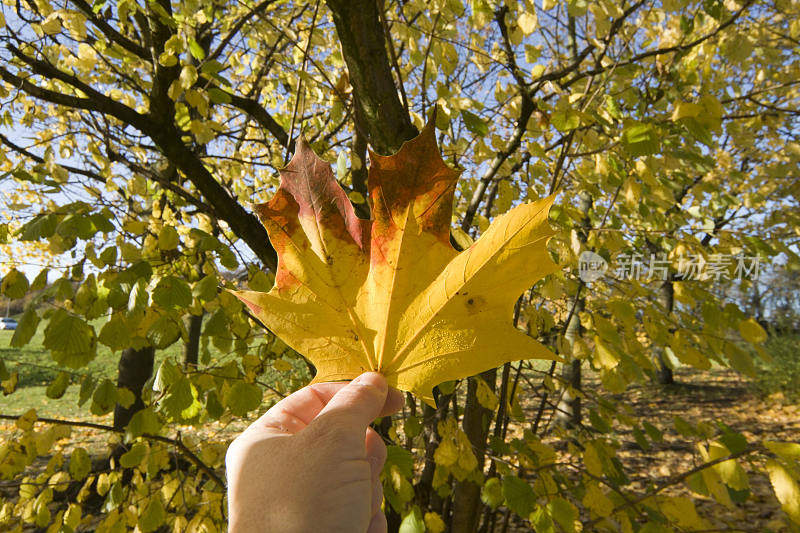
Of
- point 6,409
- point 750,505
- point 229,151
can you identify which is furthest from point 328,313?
point 6,409

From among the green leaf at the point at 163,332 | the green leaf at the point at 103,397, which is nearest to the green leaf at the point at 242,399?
the green leaf at the point at 163,332

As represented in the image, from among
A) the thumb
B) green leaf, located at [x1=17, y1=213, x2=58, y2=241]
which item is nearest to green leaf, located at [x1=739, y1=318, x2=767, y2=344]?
the thumb

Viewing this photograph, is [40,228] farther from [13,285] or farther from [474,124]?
[474,124]

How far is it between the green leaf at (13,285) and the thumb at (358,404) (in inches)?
63.3

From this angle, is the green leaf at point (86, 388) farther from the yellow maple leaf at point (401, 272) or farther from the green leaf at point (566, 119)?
the green leaf at point (566, 119)

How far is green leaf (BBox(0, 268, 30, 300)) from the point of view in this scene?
1587mm

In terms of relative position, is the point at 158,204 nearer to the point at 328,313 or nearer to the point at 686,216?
the point at 328,313

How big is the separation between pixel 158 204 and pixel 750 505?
263 inches

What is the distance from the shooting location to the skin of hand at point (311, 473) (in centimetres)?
64

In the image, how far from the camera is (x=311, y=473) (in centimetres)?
65

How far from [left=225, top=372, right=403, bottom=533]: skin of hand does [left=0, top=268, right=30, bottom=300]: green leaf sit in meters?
1.47

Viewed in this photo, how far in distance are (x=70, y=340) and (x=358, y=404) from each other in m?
1.27

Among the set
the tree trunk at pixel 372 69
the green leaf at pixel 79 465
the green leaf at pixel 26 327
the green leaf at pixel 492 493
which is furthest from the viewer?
the green leaf at pixel 79 465

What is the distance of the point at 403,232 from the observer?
583 millimetres
